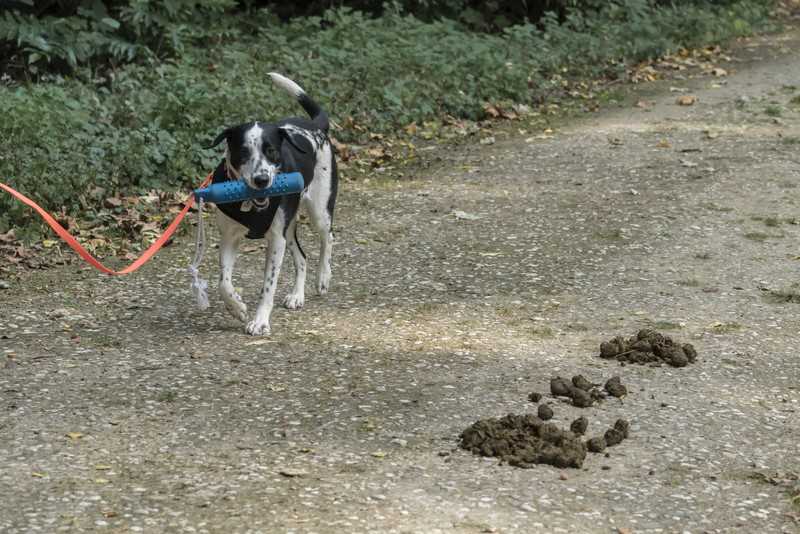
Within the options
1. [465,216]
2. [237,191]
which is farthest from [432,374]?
[465,216]

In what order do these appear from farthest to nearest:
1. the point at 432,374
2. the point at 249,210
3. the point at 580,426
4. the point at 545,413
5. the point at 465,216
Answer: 1. the point at 465,216
2. the point at 249,210
3. the point at 432,374
4. the point at 545,413
5. the point at 580,426

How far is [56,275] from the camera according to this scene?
773cm

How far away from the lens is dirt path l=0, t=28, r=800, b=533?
14.7ft

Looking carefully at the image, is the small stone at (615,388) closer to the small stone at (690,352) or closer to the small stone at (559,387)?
the small stone at (559,387)

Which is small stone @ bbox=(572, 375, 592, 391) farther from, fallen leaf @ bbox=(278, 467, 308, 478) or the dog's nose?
the dog's nose

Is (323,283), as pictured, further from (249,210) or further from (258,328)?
(249,210)

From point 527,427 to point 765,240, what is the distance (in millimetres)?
4172

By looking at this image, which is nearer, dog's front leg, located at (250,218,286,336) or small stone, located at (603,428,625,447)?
small stone, located at (603,428,625,447)

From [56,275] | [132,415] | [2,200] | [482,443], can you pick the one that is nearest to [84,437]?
[132,415]

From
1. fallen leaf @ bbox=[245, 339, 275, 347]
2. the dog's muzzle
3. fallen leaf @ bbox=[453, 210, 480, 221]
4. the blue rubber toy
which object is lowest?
fallen leaf @ bbox=[453, 210, 480, 221]

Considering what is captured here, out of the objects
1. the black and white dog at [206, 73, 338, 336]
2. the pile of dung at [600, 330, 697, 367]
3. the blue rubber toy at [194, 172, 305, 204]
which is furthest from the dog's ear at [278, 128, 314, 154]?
the pile of dung at [600, 330, 697, 367]

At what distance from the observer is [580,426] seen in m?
5.08

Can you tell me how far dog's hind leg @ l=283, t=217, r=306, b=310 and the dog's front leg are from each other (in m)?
0.41

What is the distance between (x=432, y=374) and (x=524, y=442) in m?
1.03
